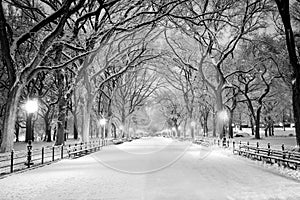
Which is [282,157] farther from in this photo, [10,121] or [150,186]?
[10,121]

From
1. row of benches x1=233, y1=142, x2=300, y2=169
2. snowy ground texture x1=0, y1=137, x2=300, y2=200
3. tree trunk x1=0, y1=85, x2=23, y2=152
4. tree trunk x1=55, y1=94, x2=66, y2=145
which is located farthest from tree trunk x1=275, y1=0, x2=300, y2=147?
tree trunk x1=55, y1=94, x2=66, y2=145

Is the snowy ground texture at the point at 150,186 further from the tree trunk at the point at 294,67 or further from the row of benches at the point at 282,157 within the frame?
the tree trunk at the point at 294,67

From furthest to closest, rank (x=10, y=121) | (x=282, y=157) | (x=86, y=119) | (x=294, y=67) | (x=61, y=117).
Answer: (x=86, y=119) < (x=61, y=117) < (x=294, y=67) < (x=10, y=121) < (x=282, y=157)

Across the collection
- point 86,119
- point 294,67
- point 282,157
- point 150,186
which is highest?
point 294,67

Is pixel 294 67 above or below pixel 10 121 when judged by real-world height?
above

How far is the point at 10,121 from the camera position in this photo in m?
15.0

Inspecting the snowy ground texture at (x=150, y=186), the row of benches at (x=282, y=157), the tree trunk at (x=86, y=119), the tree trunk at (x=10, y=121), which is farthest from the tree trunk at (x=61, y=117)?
the row of benches at (x=282, y=157)

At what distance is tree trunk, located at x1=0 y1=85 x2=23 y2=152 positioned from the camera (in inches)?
576

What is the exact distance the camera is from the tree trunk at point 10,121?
14.6m

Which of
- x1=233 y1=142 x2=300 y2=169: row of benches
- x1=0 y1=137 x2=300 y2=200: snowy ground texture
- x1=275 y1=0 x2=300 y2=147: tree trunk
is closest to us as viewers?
x1=0 y1=137 x2=300 y2=200: snowy ground texture

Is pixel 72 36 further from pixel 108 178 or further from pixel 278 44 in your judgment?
pixel 278 44

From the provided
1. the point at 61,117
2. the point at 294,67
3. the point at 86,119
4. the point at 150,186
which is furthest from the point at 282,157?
the point at 86,119

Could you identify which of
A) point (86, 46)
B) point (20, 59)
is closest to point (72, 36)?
point (86, 46)

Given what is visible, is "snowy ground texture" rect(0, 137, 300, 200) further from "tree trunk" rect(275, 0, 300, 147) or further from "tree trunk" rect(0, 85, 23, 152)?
"tree trunk" rect(275, 0, 300, 147)
